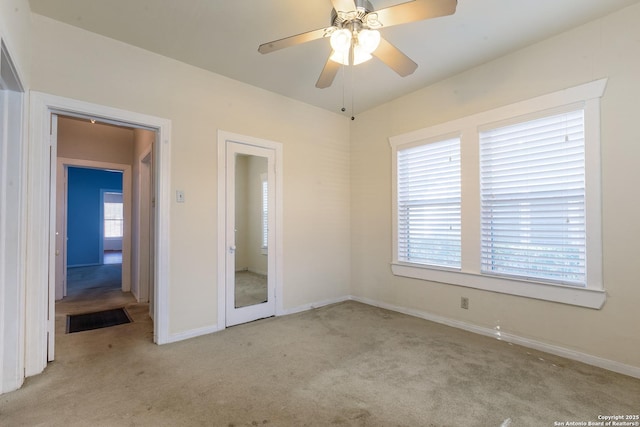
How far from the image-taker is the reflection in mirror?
11.3ft

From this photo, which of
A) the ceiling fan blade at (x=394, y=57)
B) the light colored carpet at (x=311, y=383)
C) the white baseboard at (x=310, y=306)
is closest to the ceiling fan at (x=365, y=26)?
the ceiling fan blade at (x=394, y=57)

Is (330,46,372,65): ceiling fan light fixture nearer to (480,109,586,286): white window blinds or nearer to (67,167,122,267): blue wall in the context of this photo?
(480,109,586,286): white window blinds

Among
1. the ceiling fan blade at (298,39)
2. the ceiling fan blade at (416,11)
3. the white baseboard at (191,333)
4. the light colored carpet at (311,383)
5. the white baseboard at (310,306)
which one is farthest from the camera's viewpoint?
the white baseboard at (310,306)

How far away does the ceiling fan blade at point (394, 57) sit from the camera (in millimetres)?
2043

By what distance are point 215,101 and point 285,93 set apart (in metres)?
0.91

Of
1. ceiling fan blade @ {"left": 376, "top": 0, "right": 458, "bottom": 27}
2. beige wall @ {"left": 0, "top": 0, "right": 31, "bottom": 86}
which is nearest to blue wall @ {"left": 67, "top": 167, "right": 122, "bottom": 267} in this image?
beige wall @ {"left": 0, "top": 0, "right": 31, "bottom": 86}

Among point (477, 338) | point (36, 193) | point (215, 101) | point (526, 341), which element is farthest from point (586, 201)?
point (36, 193)

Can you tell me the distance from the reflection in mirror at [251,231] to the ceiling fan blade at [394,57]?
76.1 inches

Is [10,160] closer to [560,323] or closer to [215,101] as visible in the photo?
[215,101]

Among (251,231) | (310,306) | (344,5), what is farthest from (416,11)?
(310,306)

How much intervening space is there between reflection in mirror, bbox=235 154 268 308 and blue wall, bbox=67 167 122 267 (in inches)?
271

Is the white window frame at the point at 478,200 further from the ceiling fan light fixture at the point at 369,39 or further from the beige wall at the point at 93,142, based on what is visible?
the beige wall at the point at 93,142

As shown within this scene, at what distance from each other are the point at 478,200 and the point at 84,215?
9440mm

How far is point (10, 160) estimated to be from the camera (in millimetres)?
2080
